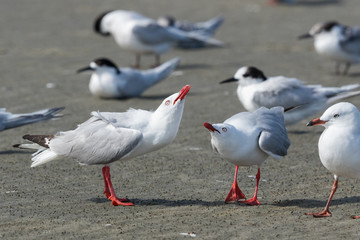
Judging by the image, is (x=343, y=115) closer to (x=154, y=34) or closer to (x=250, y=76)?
(x=250, y=76)

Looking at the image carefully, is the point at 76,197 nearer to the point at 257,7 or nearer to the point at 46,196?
the point at 46,196

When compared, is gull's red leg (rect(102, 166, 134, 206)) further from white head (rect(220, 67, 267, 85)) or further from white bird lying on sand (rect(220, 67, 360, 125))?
white head (rect(220, 67, 267, 85))

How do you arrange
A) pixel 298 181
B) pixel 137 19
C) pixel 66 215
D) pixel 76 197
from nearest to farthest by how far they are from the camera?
pixel 66 215
pixel 76 197
pixel 298 181
pixel 137 19

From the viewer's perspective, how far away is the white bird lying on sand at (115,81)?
347 inches

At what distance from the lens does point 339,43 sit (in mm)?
10047

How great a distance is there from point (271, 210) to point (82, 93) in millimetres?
4759

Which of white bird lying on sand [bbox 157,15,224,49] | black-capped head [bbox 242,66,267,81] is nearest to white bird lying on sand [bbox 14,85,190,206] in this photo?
black-capped head [bbox 242,66,267,81]

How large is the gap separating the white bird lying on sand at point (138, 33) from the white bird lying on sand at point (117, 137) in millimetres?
5459

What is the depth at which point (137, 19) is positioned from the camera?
432 inches

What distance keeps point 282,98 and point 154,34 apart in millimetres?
3879

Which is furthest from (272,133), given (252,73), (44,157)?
(252,73)

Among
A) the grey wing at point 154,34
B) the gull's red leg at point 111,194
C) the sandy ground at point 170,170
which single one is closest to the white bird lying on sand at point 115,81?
the sandy ground at point 170,170

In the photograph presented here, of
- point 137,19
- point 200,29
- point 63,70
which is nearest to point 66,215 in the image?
point 63,70

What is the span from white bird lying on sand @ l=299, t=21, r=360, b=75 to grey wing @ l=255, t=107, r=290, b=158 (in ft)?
15.9
